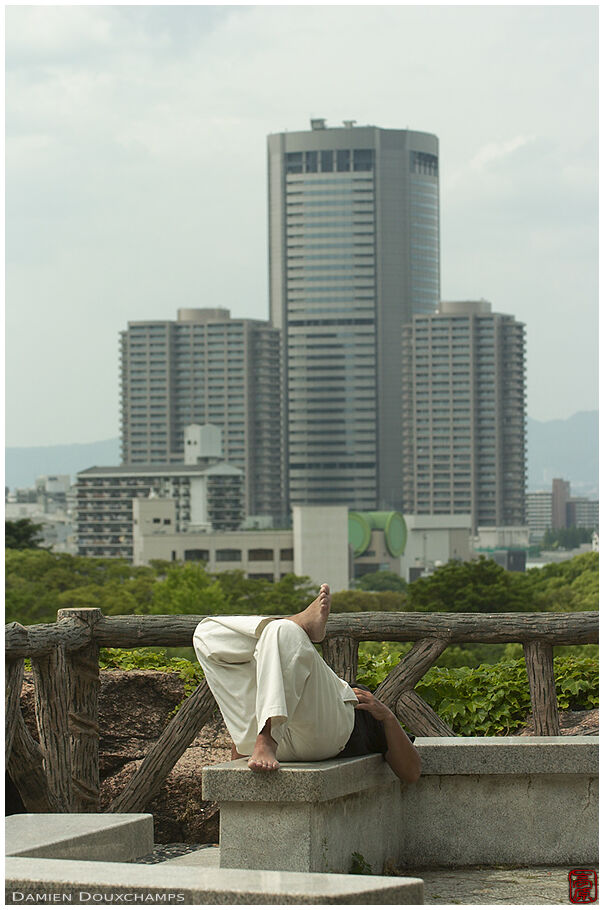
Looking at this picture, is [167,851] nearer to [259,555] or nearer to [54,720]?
[54,720]

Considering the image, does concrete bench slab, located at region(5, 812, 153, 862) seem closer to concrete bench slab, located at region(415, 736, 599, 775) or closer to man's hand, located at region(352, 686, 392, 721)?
man's hand, located at region(352, 686, 392, 721)

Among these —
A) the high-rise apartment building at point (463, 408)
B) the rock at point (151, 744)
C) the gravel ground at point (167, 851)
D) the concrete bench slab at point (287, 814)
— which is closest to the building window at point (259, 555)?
the high-rise apartment building at point (463, 408)

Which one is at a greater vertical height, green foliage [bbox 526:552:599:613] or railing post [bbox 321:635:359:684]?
railing post [bbox 321:635:359:684]

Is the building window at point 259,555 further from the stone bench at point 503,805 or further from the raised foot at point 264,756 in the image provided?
the raised foot at point 264,756

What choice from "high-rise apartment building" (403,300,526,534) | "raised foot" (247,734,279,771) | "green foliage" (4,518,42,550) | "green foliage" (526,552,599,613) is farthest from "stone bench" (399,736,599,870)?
"high-rise apartment building" (403,300,526,534)

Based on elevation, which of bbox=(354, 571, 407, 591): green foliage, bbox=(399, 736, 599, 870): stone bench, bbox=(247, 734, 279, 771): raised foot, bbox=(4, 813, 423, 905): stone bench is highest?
bbox=(247, 734, 279, 771): raised foot

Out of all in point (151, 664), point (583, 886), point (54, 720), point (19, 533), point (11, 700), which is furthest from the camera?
point (19, 533)

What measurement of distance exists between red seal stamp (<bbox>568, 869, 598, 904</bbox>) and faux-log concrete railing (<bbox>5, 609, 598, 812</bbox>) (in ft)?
3.01

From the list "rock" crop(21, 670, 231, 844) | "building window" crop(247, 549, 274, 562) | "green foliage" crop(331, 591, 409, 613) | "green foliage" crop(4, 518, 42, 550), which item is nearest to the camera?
"rock" crop(21, 670, 231, 844)

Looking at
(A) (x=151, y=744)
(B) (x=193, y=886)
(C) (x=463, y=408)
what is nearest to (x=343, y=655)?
(A) (x=151, y=744)

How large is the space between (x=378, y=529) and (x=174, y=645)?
152 metres

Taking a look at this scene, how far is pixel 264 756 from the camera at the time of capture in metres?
4.04

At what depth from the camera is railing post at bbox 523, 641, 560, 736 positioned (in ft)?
17.8

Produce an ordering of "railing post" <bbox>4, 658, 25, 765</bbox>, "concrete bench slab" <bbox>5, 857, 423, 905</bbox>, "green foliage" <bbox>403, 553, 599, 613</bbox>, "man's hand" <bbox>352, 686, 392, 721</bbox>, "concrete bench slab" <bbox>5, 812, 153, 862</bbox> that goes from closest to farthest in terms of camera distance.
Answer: "concrete bench slab" <bbox>5, 857, 423, 905</bbox>, "concrete bench slab" <bbox>5, 812, 153, 862</bbox>, "man's hand" <bbox>352, 686, 392, 721</bbox>, "railing post" <bbox>4, 658, 25, 765</bbox>, "green foliage" <bbox>403, 553, 599, 613</bbox>
